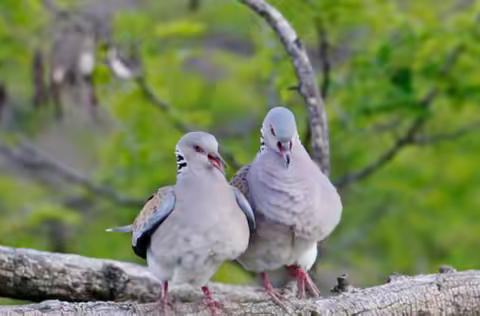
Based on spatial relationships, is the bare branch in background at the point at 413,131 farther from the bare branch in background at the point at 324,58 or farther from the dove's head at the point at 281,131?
the dove's head at the point at 281,131

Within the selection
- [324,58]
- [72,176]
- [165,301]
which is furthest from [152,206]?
[72,176]

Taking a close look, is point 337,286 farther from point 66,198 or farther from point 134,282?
point 66,198

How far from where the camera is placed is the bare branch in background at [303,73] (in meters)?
5.38

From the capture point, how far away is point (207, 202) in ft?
12.5

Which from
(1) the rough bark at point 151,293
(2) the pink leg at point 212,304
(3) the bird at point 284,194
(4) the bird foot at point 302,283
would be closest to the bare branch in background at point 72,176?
(1) the rough bark at point 151,293

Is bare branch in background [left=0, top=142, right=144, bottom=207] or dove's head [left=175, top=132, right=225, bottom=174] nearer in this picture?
dove's head [left=175, top=132, right=225, bottom=174]

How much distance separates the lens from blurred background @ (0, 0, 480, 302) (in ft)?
25.1

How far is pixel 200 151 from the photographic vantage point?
12.7 ft

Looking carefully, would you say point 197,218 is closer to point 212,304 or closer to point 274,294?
point 212,304

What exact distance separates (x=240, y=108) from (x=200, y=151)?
271 inches

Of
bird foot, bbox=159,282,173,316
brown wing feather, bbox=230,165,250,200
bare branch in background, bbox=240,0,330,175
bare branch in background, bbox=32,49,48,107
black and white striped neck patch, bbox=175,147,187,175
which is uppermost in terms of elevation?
bare branch in background, bbox=32,49,48,107

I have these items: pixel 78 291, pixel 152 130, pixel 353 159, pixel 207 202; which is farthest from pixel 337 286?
pixel 353 159

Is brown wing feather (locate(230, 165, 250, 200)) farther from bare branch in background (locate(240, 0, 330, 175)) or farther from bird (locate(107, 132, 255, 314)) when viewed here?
bare branch in background (locate(240, 0, 330, 175))

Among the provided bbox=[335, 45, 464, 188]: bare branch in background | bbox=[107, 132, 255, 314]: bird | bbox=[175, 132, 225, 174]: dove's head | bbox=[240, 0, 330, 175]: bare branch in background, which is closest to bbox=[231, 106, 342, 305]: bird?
bbox=[107, 132, 255, 314]: bird
